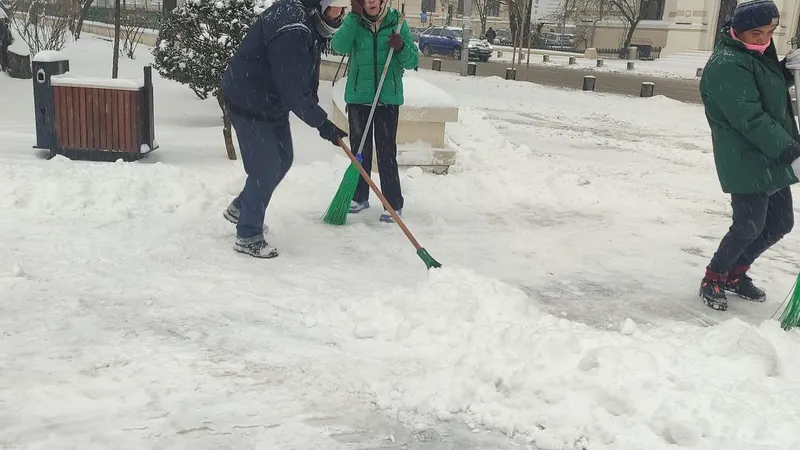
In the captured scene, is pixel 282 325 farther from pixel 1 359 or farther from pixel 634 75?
pixel 634 75

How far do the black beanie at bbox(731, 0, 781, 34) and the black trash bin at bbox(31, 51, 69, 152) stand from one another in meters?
5.48

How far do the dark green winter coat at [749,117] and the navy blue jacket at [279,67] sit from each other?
2.15 m

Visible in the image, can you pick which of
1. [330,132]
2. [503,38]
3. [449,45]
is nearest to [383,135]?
[330,132]

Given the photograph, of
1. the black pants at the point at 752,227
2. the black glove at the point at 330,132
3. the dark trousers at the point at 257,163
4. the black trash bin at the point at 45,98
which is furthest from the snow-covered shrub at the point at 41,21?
the black pants at the point at 752,227

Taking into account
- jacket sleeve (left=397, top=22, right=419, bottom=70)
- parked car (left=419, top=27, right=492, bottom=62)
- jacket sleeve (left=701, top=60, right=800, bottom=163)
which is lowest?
jacket sleeve (left=701, top=60, right=800, bottom=163)

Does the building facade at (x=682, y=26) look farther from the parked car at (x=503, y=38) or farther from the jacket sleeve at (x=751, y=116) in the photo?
the jacket sleeve at (x=751, y=116)

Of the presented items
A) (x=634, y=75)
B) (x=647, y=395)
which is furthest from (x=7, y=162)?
(x=634, y=75)

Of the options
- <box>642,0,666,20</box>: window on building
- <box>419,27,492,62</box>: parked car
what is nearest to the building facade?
<box>642,0,666,20</box>: window on building

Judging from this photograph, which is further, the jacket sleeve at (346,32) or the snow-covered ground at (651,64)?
the snow-covered ground at (651,64)

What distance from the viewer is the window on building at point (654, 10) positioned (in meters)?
43.9

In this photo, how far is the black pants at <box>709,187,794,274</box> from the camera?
386cm

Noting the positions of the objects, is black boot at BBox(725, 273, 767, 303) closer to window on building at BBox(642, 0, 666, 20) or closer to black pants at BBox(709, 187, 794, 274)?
black pants at BBox(709, 187, 794, 274)

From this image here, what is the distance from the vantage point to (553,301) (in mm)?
4094

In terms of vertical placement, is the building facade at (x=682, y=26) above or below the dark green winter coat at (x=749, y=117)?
above
